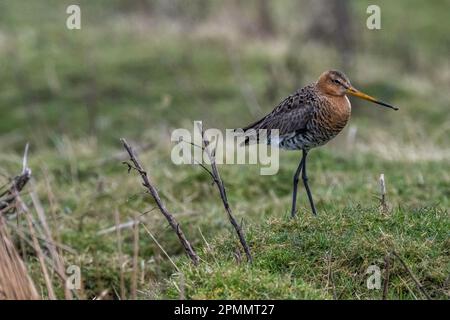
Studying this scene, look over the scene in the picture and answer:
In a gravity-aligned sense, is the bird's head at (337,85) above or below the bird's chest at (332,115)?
above

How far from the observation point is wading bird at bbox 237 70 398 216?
240 inches

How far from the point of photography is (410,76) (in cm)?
1666

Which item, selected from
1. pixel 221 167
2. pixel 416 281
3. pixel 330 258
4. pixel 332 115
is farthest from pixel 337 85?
pixel 221 167

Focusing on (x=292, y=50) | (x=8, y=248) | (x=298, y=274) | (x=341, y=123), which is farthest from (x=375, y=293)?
(x=292, y=50)

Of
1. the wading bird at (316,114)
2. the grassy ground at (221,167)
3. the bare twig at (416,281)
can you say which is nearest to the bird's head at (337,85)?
the wading bird at (316,114)

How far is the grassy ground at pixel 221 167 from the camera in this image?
5.16 m

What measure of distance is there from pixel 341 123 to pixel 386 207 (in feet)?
2.41

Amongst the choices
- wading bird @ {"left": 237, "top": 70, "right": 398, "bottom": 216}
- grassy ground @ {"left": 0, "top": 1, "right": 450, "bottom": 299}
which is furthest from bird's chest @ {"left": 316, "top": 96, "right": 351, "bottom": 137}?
grassy ground @ {"left": 0, "top": 1, "right": 450, "bottom": 299}

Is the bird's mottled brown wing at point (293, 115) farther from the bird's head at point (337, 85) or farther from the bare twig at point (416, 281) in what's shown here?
the bare twig at point (416, 281)

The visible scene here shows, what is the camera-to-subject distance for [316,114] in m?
6.11

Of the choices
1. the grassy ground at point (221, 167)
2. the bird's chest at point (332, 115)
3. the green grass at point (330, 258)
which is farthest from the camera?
the bird's chest at point (332, 115)

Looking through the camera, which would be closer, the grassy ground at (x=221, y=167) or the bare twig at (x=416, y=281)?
the bare twig at (x=416, y=281)

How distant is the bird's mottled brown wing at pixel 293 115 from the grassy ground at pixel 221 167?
0.65 m
